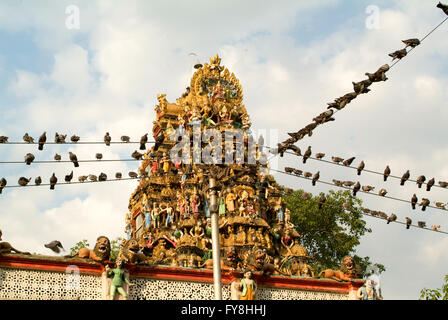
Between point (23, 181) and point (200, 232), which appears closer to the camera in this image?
point (23, 181)

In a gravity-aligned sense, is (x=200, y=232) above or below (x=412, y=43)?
below

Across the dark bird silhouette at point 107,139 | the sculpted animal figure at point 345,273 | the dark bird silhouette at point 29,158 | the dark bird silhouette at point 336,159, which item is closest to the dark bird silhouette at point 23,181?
the dark bird silhouette at point 29,158

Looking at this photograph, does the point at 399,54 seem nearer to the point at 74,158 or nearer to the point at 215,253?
the point at 215,253

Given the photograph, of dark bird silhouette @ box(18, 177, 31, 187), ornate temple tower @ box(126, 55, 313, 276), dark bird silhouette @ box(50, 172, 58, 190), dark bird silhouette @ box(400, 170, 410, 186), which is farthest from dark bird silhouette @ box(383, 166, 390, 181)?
dark bird silhouette @ box(18, 177, 31, 187)

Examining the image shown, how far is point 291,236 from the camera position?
111 ft

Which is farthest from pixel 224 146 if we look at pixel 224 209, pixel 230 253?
pixel 230 253

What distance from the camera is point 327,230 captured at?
50938 mm

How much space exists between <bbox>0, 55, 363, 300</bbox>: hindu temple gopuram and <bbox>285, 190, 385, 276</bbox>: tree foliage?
13694mm

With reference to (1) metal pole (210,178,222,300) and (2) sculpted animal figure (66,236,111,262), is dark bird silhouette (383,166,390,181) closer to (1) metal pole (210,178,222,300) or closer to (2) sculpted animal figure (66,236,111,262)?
(1) metal pole (210,178,222,300)

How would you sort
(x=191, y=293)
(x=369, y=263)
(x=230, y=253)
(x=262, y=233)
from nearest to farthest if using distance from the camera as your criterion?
1. (x=191, y=293)
2. (x=230, y=253)
3. (x=262, y=233)
4. (x=369, y=263)

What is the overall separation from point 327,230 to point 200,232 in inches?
821

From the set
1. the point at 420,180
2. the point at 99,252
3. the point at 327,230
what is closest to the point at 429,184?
the point at 420,180
